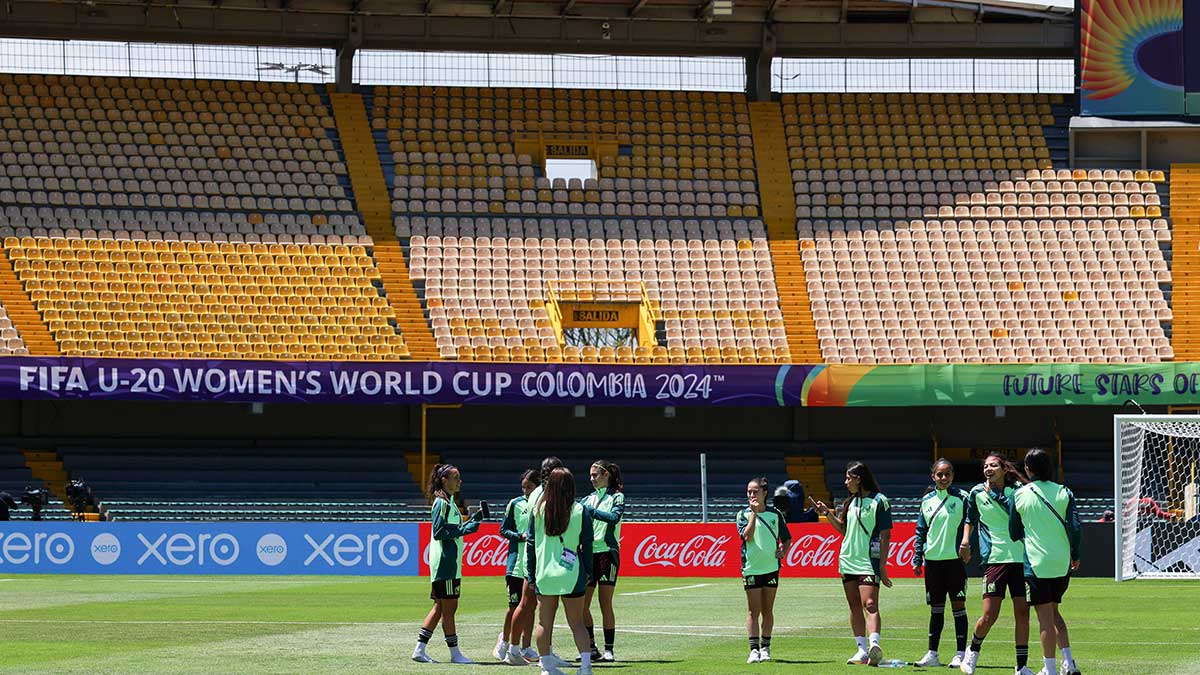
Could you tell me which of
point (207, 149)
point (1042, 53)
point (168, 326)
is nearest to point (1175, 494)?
point (1042, 53)

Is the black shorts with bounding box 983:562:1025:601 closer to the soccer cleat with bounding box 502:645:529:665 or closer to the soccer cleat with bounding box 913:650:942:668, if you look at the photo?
the soccer cleat with bounding box 913:650:942:668

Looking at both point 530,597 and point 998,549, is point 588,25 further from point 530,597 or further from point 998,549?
point 998,549

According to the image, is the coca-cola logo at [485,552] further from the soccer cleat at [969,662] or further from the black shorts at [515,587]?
the soccer cleat at [969,662]

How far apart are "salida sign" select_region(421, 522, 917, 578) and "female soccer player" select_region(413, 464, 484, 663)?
54.4 feet

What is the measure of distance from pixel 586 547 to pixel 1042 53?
38.1 m

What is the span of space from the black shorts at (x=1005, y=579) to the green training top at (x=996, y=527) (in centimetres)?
5

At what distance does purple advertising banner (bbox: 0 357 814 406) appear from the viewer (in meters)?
36.9

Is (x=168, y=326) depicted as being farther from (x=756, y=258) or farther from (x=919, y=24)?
(x=919, y=24)

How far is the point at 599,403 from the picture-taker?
38.7 m

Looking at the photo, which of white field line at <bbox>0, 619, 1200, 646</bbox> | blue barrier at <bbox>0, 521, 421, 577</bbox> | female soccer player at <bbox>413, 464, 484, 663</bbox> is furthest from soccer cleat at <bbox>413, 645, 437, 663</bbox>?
blue barrier at <bbox>0, 521, 421, 577</bbox>

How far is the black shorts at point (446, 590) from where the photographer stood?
16.2 m

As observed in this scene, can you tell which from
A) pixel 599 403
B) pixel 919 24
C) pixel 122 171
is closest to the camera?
pixel 599 403

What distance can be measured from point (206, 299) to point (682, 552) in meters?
13.4

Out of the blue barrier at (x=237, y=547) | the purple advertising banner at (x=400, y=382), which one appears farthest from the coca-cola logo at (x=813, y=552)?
the blue barrier at (x=237, y=547)
